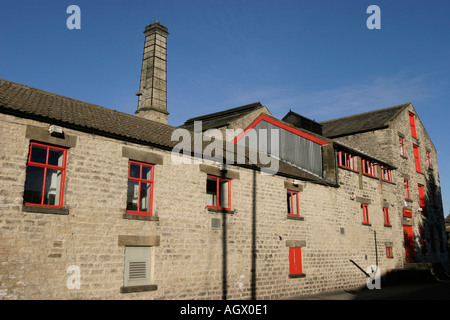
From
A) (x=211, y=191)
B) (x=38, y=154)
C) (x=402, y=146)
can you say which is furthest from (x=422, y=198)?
(x=38, y=154)

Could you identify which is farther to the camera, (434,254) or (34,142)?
(434,254)

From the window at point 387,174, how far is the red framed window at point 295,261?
10197 mm

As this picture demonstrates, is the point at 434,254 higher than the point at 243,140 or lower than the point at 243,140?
lower

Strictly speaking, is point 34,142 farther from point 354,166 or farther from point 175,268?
point 354,166

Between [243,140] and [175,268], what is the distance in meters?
9.10

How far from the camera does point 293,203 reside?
17156 mm

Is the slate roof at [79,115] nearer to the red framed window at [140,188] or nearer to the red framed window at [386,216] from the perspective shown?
the red framed window at [140,188]

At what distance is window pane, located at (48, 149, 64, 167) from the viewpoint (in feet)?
34.4

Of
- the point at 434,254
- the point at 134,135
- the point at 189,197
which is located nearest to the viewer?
the point at 134,135

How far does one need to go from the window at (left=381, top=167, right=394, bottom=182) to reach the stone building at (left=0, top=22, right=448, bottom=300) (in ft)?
0.55

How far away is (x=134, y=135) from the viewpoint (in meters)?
12.1

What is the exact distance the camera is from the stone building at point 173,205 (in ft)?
32.1
